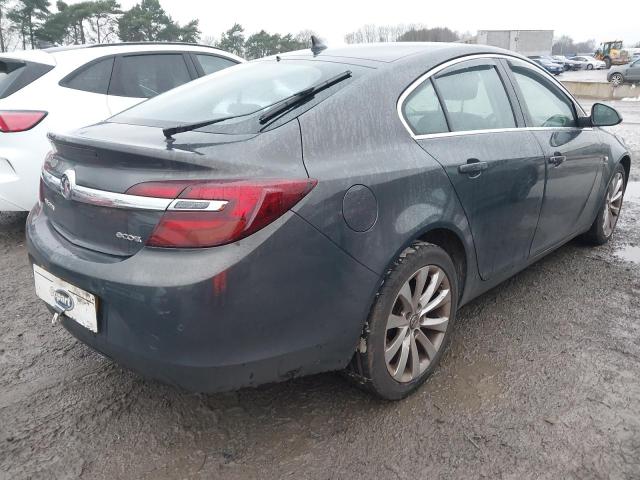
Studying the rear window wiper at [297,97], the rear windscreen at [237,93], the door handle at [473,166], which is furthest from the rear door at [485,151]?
the rear windscreen at [237,93]

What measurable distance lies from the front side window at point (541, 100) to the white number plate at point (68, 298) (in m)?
2.54

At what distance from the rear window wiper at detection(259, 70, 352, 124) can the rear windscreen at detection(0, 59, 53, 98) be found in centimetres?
308

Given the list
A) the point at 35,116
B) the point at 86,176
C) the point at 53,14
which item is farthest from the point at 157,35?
the point at 86,176

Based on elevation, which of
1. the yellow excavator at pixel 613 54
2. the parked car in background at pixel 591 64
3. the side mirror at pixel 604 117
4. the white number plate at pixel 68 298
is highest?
the yellow excavator at pixel 613 54

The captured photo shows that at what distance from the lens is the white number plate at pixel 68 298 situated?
75.8 inches

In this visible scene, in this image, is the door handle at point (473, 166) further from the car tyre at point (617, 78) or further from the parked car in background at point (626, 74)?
the car tyre at point (617, 78)

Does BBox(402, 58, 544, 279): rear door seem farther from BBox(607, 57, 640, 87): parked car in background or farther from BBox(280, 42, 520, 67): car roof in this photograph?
BBox(607, 57, 640, 87): parked car in background

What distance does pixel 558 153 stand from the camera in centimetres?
318

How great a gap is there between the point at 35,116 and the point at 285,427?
A: 3.32m

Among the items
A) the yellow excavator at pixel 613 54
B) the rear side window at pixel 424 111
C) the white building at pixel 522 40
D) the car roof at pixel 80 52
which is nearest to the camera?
the rear side window at pixel 424 111

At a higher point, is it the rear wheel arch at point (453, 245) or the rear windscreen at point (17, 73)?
the rear windscreen at point (17, 73)

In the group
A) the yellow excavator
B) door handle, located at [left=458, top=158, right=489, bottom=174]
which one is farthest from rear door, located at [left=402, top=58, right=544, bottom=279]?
the yellow excavator

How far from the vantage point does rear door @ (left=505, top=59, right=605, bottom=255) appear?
3146mm

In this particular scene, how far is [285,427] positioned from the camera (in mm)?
2223
